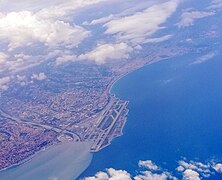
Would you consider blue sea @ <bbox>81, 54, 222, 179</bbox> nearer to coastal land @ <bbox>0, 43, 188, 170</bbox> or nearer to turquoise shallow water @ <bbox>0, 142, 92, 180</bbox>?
turquoise shallow water @ <bbox>0, 142, 92, 180</bbox>

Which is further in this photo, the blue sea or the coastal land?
the coastal land

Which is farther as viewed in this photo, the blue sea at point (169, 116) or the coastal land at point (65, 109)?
the coastal land at point (65, 109)

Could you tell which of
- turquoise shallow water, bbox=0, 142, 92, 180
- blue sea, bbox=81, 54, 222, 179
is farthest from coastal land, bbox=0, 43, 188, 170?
blue sea, bbox=81, 54, 222, 179

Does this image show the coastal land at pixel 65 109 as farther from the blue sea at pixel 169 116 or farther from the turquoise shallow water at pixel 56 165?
the blue sea at pixel 169 116

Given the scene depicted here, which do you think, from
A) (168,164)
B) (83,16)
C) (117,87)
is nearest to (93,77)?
(117,87)

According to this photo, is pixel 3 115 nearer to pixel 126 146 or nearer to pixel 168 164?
pixel 126 146

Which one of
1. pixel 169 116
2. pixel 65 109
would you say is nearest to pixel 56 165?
pixel 169 116

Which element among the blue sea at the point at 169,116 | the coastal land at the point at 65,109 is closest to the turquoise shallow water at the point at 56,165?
the coastal land at the point at 65,109
